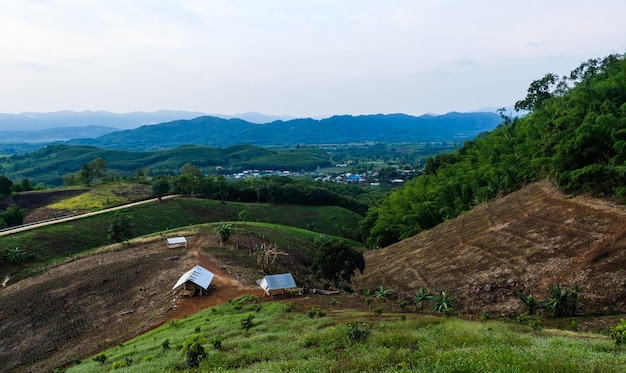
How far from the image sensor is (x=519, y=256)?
29.0 meters

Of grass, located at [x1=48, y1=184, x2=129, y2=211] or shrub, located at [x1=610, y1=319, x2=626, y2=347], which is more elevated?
shrub, located at [x1=610, y1=319, x2=626, y2=347]

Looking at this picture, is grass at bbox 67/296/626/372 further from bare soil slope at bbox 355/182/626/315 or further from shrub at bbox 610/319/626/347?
bare soil slope at bbox 355/182/626/315

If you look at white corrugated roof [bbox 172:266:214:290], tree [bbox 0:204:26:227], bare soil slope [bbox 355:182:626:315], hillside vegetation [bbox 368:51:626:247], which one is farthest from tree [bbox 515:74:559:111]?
tree [bbox 0:204:26:227]

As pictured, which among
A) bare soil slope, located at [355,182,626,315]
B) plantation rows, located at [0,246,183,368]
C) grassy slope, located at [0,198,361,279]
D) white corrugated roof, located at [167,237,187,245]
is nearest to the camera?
bare soil slope, located at [355,182,626,315]

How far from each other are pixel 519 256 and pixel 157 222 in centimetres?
5627

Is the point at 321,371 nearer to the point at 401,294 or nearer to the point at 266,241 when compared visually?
→ the point at 401,294

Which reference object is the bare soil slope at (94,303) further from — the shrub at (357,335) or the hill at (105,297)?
the shrub at (357,335)

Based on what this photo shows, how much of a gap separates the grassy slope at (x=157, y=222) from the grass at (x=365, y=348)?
103 ft

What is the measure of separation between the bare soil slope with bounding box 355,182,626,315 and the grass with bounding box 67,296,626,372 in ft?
27.0

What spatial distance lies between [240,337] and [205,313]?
8.48 m

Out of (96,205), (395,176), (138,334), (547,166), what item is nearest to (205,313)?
(138,334)

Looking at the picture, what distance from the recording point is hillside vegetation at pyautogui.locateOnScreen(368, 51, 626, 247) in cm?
3178

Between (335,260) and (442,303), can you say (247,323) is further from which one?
(442,303)

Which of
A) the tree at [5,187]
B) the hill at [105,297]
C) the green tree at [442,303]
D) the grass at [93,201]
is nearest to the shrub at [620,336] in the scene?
the green tree at [442,303]
